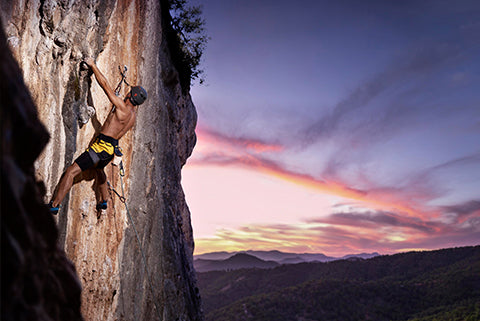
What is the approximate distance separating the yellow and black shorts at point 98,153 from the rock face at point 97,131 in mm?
393

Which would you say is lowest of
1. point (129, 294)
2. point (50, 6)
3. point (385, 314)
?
point (385, 314)

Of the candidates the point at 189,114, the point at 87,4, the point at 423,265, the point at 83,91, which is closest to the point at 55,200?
the point at 83,91

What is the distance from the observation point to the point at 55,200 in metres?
5.04

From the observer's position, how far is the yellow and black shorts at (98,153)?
5281mm

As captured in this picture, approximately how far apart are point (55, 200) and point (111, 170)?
1448 millimetres

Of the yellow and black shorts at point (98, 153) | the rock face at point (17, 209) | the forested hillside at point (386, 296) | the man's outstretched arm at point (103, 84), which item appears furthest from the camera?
the forested hillside at point (386, 296)

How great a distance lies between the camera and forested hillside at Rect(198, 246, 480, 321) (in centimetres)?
4000

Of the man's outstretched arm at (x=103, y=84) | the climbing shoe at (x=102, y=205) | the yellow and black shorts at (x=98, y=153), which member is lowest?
the climbing shoe at (x=102, y=205)

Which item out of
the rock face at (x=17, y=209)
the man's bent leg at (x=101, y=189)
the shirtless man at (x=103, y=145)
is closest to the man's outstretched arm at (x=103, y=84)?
the shirtless man at (x=103, y=145)

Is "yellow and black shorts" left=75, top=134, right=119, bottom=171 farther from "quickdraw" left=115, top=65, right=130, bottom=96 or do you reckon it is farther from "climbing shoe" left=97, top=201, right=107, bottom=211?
"quickdraw" left=115, top=65, right=130, bottom=96

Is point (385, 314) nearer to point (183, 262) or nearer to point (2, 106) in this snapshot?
point (183, 262)

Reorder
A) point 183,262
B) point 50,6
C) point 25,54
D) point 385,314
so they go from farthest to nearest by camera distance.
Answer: point 385,314
point 183,262
point 50,6
point 25,54

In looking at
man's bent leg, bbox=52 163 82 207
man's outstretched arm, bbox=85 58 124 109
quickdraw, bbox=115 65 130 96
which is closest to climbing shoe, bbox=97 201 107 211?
man's bent leg, bbox=52 163 82 207

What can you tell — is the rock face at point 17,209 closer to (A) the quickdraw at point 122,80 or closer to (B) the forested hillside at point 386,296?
(A) the quickdraw at point 122,80
